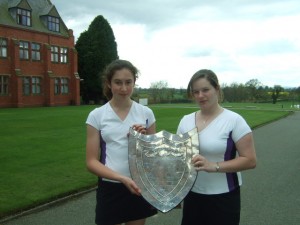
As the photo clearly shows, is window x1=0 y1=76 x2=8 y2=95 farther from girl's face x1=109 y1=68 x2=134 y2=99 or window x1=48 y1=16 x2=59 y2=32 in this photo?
girl's face x1=109 y1=68 x2=134 y2=99

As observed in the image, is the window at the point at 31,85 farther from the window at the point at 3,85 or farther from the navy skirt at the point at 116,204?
the navy skirt at the point at 116,204

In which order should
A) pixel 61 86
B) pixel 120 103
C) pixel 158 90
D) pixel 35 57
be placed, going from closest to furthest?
pixel 120 103 < pixel 35 57 < pixel 61 86 < pixel 158 90

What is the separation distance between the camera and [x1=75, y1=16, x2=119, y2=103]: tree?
51500 mm

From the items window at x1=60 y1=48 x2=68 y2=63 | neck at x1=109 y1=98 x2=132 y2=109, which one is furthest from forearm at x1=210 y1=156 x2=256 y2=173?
window at x1=60 y1=48 x2=68 y2=63

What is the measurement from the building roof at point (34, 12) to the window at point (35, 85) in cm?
523

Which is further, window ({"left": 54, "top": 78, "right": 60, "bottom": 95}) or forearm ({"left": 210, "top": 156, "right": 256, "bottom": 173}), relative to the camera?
window ({"left": 54, "top": 78, "right": 60, "bottom": 95})

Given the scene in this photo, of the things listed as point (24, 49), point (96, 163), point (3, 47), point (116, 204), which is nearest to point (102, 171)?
point (96, 163)

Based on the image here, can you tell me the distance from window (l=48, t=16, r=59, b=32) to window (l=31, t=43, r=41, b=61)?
3158 millimetres

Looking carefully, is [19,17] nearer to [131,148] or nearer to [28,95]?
[28,95]

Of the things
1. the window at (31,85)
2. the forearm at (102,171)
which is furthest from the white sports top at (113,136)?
the window at (31,85)

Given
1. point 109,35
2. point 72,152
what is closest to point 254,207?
point 72,152

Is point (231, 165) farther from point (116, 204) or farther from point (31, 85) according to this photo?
point (31, 85)

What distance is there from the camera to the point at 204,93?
2.81 metres

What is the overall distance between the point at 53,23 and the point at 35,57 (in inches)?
200
